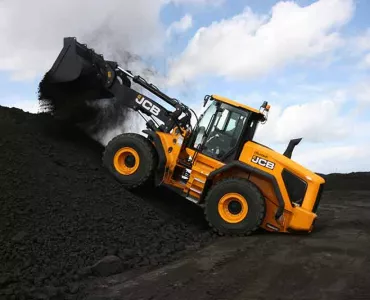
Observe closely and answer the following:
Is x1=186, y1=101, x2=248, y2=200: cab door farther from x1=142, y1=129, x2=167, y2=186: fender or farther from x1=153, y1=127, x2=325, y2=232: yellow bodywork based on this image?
x1=142, y1=129, x2=167, y2=186: fender

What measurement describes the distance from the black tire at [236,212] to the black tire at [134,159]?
1.41 meters

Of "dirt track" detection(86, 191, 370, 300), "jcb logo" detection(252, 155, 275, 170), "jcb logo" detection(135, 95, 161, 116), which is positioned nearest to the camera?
"dirt track" detection(86, 191, 370, 300)

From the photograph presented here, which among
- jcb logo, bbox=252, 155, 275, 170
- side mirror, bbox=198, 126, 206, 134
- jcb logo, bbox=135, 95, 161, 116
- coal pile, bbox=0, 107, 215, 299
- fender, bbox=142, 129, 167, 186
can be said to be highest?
jcb logo, bbox=135, 95, 161, 116

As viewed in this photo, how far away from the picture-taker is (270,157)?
9195 millimetres

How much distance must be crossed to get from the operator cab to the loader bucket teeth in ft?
9.77

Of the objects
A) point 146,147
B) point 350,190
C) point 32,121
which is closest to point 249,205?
point 146,147

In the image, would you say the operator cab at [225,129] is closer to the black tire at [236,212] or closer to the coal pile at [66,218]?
the black tire at [236,212]

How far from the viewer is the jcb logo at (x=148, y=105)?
10.5 metres

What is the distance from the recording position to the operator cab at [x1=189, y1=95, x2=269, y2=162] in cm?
947

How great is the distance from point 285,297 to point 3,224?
157 inches

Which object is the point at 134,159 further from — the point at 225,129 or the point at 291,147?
the point at 291,147

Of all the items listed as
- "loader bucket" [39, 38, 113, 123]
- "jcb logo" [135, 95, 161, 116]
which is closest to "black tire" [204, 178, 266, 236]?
"jcb logo" [135, 95, 161, 116]

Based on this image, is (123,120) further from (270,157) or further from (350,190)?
(350,190)

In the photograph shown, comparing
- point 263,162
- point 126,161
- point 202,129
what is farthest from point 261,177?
point 126,161
